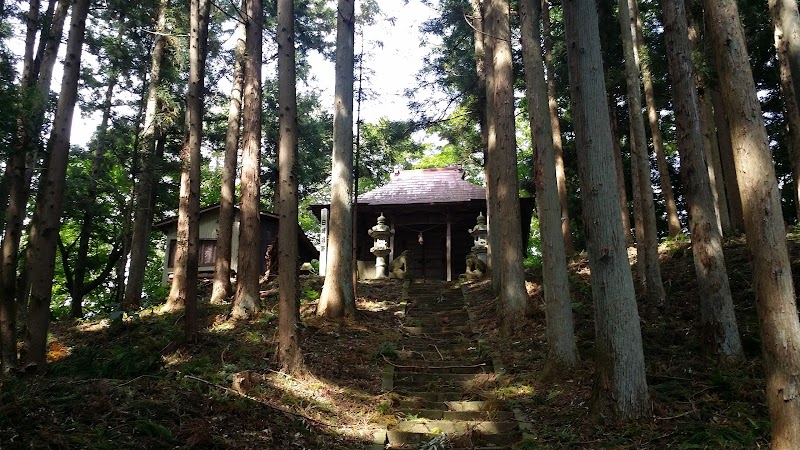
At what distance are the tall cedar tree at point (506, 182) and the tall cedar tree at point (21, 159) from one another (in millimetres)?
8126

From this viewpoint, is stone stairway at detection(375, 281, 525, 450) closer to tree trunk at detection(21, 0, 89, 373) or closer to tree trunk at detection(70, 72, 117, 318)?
tree trunk at detection(21, 0, 89, 373)

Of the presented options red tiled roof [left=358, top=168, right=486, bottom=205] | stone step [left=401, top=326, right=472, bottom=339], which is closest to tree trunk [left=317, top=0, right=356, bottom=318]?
stone step [left=401, top=326, right=472, bottom=339]

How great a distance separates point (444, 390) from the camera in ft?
26.4

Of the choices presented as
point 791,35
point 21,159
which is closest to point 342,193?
point 21,159

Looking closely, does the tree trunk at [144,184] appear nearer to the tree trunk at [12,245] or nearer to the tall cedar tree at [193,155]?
the tree trunk at [12,245]

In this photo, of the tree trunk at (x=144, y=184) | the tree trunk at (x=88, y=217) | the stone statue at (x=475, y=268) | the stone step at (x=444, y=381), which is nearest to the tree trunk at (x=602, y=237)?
the stone step at (x=444, y=381)

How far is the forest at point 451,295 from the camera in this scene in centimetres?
459

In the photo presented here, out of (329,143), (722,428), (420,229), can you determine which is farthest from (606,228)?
(329,143)

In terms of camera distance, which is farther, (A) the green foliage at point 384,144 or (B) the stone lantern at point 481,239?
(A) the green foliage at point 384,144

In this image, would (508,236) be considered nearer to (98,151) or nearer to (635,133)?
(635,133)

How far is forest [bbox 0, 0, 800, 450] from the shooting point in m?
4.59

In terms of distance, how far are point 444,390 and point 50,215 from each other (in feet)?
19.9

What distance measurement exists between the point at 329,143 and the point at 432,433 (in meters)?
20.9

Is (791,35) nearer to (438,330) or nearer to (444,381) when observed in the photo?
(444,381)
